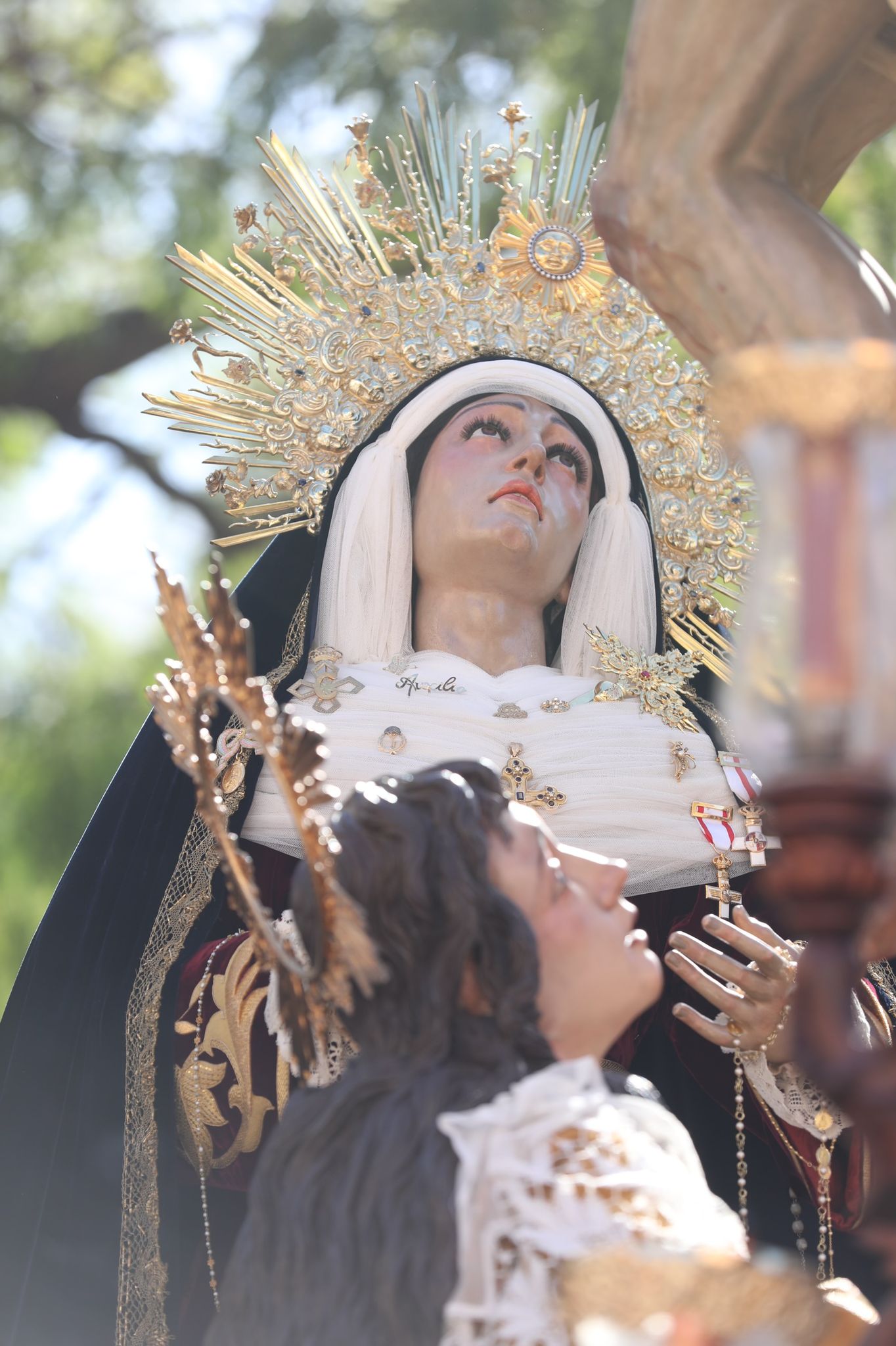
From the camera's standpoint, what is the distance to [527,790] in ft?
10.9

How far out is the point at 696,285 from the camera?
2230mm

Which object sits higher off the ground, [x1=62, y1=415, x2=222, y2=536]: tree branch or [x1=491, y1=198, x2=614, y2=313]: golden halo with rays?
[x1=62, y1=415, x2=222, y2=536]: tree branch

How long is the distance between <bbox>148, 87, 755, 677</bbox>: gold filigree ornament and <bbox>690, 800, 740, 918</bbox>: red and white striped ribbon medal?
0.53m

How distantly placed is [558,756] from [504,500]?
1.83ft

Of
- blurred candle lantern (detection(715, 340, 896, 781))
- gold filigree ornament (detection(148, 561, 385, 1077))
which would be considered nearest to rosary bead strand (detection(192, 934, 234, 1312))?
gold filigree ornament (detection(148, 561, 385, 1077))

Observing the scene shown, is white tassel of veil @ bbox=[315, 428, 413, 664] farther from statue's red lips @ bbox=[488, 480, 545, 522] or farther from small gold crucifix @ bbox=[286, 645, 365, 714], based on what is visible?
statue's red lips @ bbox=[488, 480, 545, 522]

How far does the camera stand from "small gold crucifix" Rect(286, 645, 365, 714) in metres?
3.47

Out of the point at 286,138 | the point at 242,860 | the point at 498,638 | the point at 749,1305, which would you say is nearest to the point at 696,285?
the point at 242,860

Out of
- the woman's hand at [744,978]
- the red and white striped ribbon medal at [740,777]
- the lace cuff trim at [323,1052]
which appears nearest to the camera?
the lace cuff trim at [323,1052]

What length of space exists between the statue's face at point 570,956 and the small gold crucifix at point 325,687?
1.28 meters

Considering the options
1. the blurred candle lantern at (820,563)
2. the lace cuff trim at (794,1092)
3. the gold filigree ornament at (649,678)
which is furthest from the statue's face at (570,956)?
the gold filigree ornament at (649,678)

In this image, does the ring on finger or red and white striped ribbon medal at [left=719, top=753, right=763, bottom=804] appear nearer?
the ring on finger

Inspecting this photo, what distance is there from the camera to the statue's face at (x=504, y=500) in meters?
3.69

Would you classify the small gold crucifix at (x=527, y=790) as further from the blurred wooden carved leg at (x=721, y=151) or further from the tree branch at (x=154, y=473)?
the tree branch at (x=154, y=473)
